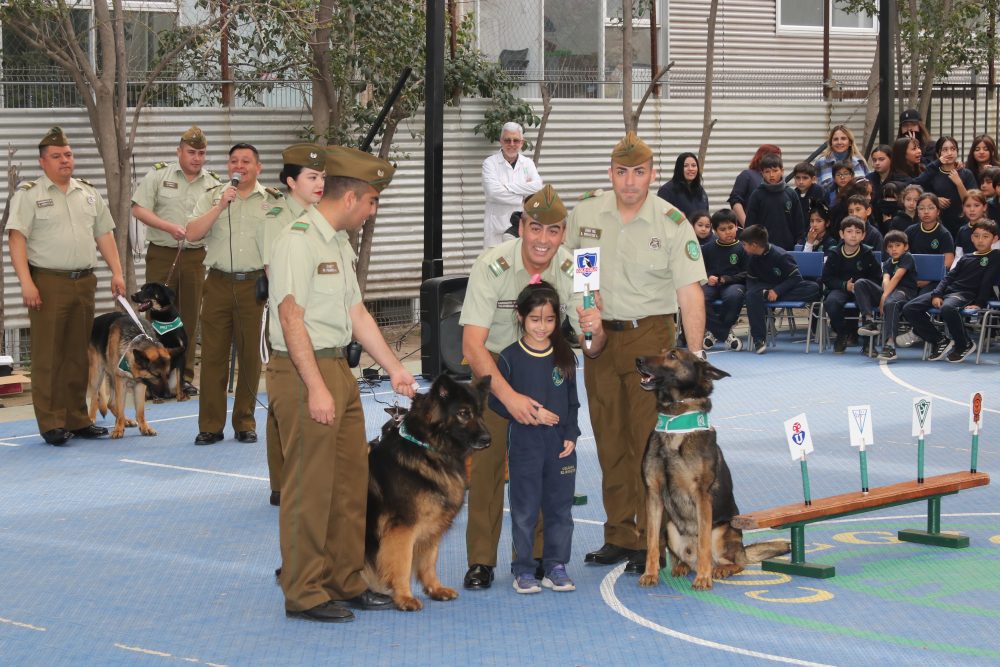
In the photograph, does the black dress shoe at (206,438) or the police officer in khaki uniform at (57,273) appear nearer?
the police officer in khaki uniform at (57,273)

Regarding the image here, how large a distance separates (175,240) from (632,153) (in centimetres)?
620

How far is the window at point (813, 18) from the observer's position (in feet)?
81.7

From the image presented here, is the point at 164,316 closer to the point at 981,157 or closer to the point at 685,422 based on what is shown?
the point at 685,422

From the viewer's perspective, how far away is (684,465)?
23.4 feet

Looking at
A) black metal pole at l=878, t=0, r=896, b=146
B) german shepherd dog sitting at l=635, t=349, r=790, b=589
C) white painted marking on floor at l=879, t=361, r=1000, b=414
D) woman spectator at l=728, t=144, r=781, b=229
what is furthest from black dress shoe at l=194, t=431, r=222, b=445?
black metal pole at l=878, t=0, r=896, b=146

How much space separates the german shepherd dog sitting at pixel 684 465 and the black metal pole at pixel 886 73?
12.2m

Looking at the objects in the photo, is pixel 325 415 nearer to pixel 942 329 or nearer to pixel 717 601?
pixel 717 601

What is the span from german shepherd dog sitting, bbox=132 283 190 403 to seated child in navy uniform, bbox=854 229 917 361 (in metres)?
6.77

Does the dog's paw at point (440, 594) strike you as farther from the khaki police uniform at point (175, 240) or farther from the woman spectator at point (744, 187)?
the woman spectator at point (744, 187)

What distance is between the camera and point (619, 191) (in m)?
7.69

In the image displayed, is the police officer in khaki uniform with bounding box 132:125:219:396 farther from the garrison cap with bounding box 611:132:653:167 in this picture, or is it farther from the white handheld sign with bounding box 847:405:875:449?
the white handheld sign with bounding box 847:405:875:449

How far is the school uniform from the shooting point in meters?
7.11

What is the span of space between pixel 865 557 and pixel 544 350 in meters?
2.13

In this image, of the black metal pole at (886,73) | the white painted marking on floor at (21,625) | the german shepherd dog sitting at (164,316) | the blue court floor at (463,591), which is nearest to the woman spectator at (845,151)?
the black metal pole at (886,73)
